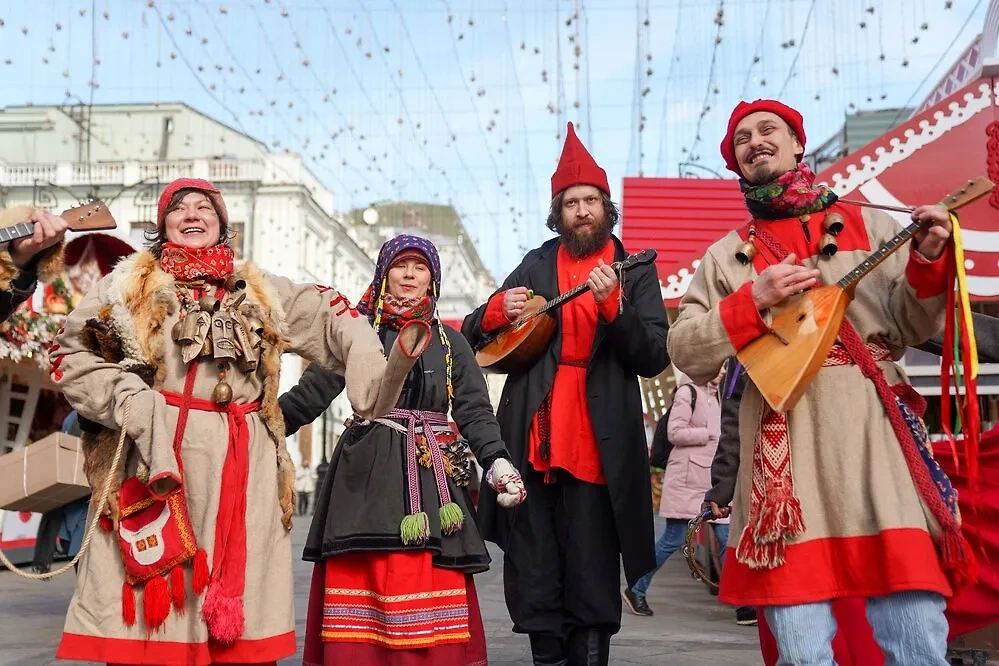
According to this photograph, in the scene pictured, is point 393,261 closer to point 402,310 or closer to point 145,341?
point 402,310

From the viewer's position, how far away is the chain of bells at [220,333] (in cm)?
361

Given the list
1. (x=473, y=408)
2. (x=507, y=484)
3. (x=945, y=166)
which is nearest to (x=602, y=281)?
(x=473, y=408)

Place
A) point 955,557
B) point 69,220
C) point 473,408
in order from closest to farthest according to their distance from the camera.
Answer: point 955,557 → point 69,220 → point 473,408

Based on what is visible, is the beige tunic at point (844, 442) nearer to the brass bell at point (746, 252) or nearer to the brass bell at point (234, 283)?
the brass bell at point (746, 252)

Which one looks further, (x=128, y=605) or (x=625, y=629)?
(x=625, y=629)

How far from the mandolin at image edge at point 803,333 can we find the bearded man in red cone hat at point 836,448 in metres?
0.06

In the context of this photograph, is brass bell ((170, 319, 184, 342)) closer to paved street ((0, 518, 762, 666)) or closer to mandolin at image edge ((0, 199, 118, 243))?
mandolin at image edge ((0, 199, 118, 243))

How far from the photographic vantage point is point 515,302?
180 inches

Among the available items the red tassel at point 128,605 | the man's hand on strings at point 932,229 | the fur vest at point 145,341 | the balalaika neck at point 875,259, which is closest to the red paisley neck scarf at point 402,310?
the fur vest at point 145,341

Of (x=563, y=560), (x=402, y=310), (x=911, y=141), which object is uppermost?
(x=911, y=141)

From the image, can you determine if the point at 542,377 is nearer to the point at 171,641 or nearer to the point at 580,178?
the point at 580,178

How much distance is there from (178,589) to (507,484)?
1.19 metres

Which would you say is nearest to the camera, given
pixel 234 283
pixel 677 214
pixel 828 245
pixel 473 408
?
pixel 828 245

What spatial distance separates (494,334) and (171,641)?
1.92 metres
